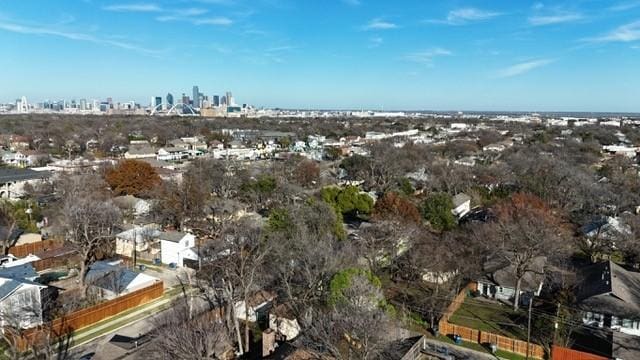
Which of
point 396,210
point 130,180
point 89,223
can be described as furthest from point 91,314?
point 130,180

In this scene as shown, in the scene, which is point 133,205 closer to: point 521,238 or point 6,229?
point 6,229

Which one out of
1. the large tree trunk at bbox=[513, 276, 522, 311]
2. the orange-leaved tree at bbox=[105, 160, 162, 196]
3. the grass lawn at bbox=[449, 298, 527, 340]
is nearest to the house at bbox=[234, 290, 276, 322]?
the grass lawn at bbox=[449, 298, 527, 340]

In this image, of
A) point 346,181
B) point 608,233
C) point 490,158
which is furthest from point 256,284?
point 490,158

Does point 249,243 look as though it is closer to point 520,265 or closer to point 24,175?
point 520,265

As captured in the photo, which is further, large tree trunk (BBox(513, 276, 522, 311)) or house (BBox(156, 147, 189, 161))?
house (BBox(156, 147, 189, 161))

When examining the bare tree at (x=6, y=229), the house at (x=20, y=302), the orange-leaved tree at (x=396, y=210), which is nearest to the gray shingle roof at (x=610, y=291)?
the orange-leaved tree at (x=396, y=210)

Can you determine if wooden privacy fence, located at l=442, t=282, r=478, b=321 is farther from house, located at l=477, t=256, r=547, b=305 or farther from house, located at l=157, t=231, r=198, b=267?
house, located at l=157, t=231, r=198, b=267
